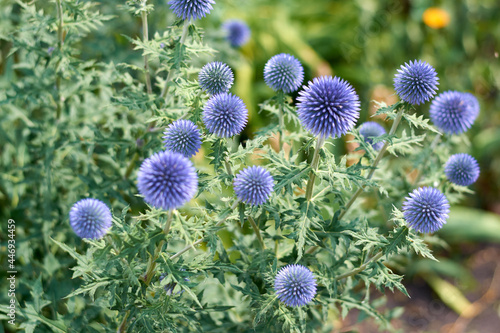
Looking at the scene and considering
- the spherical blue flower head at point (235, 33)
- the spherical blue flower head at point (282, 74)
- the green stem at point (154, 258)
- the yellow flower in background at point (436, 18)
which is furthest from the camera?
the yellow flower in background at point (436, 18)

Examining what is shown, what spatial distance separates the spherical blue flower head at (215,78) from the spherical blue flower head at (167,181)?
49 centimetres

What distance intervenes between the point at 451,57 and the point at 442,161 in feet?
10.9

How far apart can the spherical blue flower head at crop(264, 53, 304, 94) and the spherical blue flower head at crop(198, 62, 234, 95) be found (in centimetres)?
25

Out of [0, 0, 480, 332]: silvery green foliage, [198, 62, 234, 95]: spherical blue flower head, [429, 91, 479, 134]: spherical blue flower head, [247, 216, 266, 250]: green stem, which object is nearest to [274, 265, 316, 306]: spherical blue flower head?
[0, 0, 480, 332]: silvery green foliage

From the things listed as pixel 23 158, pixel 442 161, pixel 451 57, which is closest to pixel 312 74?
pixel 451 57

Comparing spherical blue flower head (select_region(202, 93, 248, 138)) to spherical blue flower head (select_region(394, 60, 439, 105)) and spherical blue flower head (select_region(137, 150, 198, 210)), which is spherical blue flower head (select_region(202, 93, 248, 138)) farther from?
spherical blue flower head (select_region(394, 60, 439, 105))

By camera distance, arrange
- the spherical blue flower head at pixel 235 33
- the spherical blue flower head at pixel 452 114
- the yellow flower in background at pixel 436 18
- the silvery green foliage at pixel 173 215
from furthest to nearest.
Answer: the yellow flower in background at pixel 436 18 < the spherical blue flower head at pixel 235 33 < the spherical blue flower head at pixel 452 114 < the silvery green foliage at pixel 173 215

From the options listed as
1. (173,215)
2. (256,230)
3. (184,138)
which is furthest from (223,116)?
(256,230)

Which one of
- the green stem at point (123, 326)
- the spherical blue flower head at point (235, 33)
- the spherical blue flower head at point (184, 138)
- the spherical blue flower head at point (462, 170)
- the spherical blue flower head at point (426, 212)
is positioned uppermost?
the spherical blue flower head at point (235, 33)

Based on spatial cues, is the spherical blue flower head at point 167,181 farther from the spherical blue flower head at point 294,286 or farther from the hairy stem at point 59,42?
the hairy stem at point 59,42

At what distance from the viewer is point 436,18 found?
571 cm

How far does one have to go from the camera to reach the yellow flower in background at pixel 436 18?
571 centimetres

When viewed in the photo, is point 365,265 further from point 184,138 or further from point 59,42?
point 59,42

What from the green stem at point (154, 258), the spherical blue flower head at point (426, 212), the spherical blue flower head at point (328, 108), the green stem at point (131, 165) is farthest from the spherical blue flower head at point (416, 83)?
the green stem at point (131, 165)
